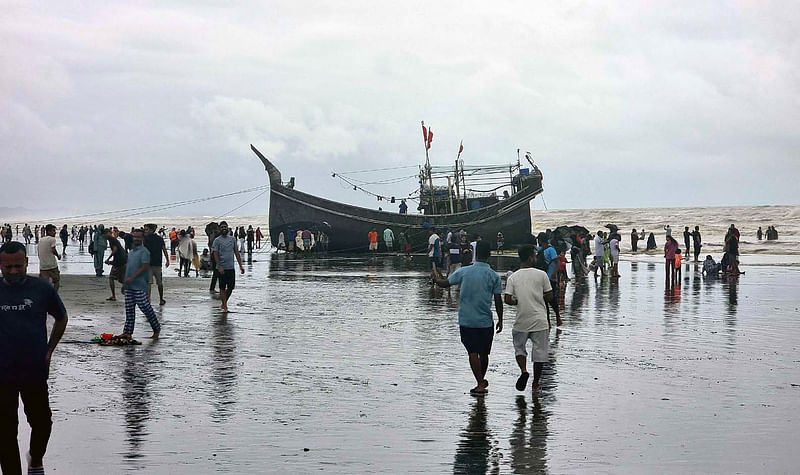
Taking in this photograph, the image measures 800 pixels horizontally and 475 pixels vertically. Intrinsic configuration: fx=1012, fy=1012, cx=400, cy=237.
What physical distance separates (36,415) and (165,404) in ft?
8.50

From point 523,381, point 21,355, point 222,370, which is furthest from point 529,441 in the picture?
point 222,370

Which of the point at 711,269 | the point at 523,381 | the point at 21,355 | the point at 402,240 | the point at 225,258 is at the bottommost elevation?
the point at 523,381

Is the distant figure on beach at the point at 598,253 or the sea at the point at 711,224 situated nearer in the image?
the distant figure on beach at the point at 598,253

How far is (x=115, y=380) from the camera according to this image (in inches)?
387

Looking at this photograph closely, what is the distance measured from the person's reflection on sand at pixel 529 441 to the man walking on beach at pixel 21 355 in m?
2.96

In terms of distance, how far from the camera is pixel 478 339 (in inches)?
374

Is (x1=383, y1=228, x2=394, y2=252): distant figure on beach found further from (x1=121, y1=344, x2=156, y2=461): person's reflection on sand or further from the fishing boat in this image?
(x1=121, y1=344, x2=156, y2=461): person's reflection on sand

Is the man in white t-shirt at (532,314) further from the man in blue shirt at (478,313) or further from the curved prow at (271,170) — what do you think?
the curved prow at (271,170)

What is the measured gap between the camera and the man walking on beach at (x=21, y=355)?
591 centimetres

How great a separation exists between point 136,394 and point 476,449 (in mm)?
3533

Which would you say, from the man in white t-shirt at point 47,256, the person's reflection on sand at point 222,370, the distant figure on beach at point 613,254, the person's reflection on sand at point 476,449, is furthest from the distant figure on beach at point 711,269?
the person's reflection on sand at point 476,449

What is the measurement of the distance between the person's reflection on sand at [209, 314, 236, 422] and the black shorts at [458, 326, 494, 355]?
2230 millimetres

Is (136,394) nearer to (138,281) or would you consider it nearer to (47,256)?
(138,281)

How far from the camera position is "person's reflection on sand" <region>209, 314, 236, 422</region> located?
8531 mm
